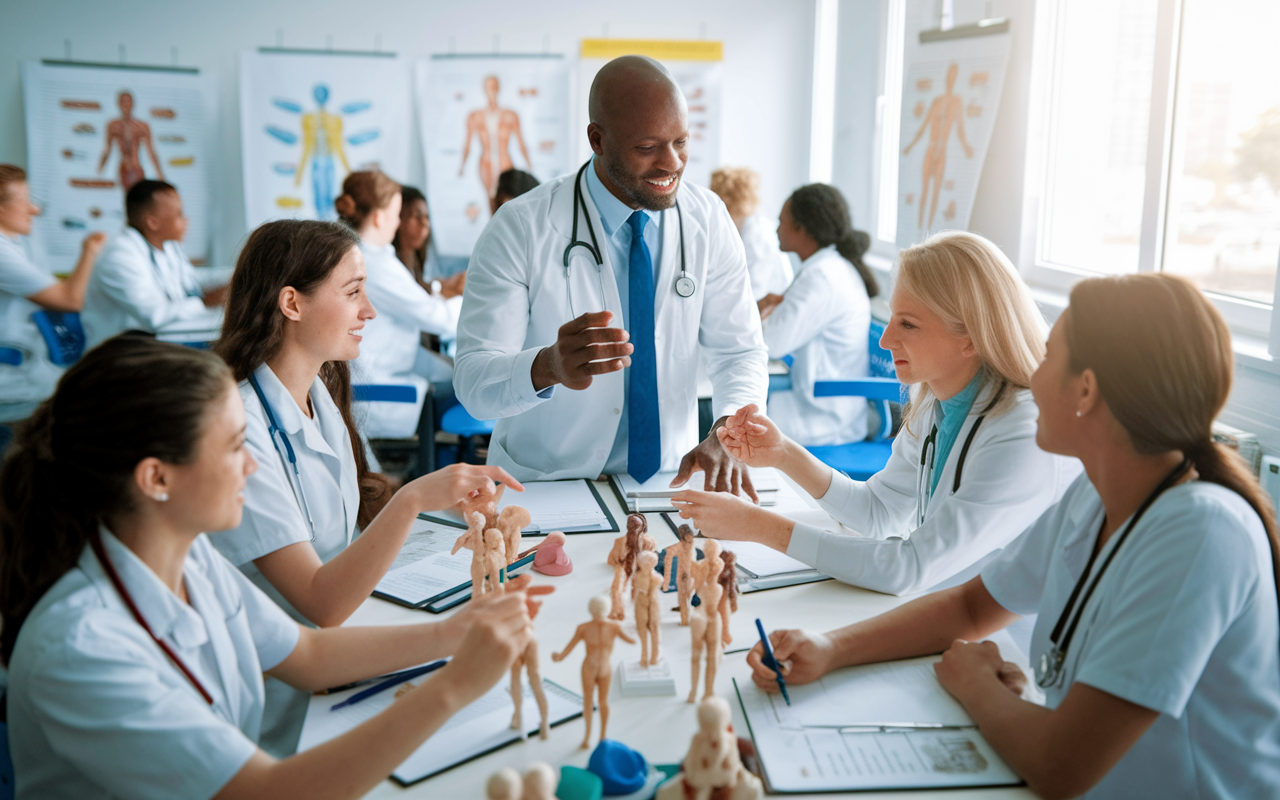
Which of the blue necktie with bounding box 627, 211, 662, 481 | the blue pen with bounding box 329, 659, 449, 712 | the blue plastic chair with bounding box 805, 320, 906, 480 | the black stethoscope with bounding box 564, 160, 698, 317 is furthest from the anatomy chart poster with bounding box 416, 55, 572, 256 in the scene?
the blue pen with bounding box 329, 659, 449, 712

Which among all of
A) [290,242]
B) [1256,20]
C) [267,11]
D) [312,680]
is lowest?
[312,680]

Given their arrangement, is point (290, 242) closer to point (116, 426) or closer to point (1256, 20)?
point (116, 426)

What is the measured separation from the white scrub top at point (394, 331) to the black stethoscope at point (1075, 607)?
3063 millimetres

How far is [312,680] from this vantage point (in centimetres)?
141

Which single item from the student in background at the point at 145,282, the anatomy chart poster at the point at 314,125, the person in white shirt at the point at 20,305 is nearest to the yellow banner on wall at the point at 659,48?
the anatomy chart poster at the point at 314,125

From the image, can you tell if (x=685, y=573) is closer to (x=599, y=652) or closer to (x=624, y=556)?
(x=624, y=556)

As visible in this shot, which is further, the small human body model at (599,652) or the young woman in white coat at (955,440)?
the young woman in white coat at (955,440)

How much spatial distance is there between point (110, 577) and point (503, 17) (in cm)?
578

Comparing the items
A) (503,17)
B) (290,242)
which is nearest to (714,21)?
(503,17)

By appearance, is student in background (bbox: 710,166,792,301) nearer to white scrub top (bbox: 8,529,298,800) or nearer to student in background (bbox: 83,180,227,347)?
student in background (bbox: 83,180,227,347)

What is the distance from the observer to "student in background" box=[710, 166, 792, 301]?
528 centimetres

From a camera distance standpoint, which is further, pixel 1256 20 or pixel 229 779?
pixel 1256 20

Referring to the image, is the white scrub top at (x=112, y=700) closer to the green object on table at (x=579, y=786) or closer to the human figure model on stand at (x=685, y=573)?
the green object on table at (x=579, y=786)

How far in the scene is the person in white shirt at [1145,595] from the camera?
115cm
